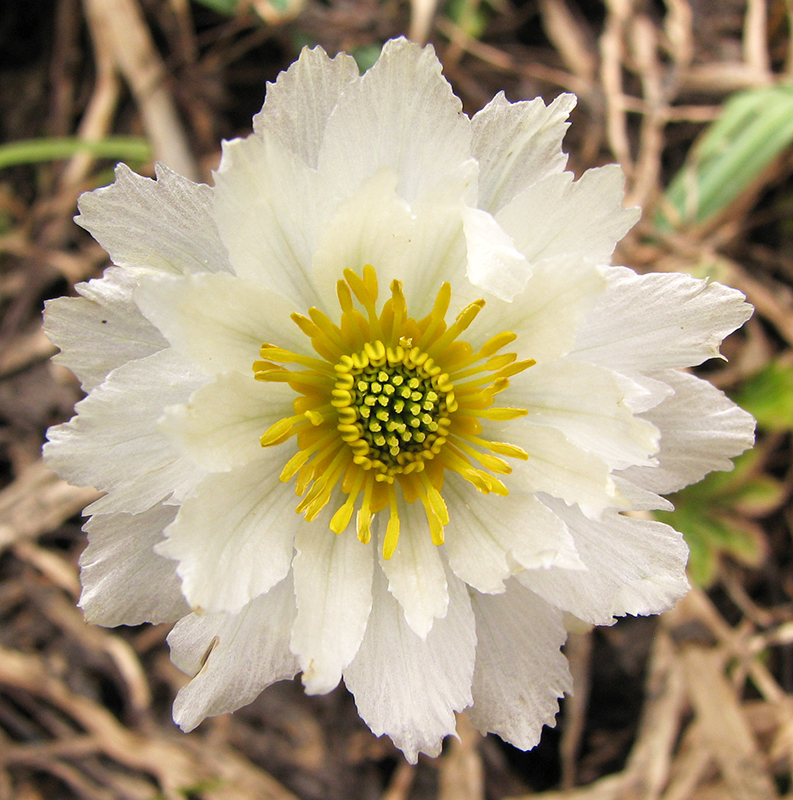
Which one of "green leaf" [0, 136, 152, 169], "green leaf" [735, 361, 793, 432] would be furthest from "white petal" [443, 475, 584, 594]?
"green leaf" [0, 136, 152, 169]

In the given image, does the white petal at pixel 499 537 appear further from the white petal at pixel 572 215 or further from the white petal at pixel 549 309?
the white petal at pixel 572 215

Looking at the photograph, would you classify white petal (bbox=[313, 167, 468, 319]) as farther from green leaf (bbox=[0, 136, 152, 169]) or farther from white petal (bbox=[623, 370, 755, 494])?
green leaf (bbox=[0, 136, 152, 169])

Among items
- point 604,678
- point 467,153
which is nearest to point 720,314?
point 467,153

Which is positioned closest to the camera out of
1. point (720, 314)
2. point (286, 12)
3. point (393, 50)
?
point (393, 50)

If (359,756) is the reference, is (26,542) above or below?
above

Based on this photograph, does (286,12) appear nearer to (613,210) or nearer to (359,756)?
(613,210)

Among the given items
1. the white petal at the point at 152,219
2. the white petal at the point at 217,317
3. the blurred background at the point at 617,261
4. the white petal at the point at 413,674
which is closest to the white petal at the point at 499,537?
the white petal at the point at 413,674
